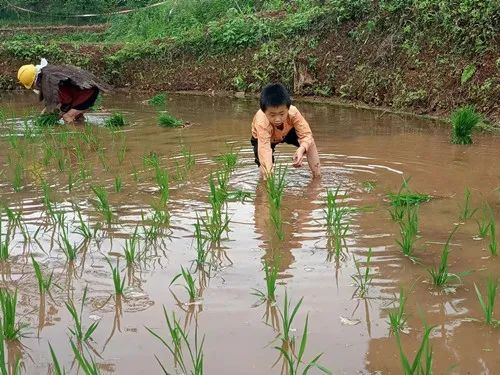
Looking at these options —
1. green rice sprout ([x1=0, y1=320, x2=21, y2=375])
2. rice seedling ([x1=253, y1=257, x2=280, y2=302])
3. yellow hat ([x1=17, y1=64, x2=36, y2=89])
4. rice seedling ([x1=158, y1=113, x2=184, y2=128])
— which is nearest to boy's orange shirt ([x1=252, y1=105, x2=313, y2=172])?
rice seedling ([x1=253, y1=257, x2=280, y2=302])

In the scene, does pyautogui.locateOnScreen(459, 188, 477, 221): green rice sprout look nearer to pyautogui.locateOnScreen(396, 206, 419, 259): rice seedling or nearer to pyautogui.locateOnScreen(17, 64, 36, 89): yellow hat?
pyautogui.locateOnScreen(396, 206, 419, 259): rice seedling

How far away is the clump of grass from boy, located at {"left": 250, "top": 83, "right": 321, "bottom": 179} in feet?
10.2

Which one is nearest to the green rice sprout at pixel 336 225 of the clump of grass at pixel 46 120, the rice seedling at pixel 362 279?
the rice seedling at pixel 362 279

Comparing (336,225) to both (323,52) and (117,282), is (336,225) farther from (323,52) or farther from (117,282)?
(323,52)

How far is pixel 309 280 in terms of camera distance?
9.79 feet

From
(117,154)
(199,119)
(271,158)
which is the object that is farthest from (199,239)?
(199,119)

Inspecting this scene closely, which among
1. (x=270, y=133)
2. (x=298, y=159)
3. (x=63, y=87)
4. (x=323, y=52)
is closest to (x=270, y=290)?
(x=298, y=159)

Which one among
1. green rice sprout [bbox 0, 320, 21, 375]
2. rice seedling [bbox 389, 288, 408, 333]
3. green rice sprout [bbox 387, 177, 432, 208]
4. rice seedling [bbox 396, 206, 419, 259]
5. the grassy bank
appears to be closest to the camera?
green rice sprout [bbox 0, 320, 21, 375]

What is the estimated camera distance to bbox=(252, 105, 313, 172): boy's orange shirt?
4816 millimetres

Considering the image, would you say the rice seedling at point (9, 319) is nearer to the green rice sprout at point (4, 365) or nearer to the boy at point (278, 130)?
the green rice sprout at point (4, 365)

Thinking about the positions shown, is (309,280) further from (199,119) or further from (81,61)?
(81,61)

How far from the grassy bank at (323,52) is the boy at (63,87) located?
115 inches

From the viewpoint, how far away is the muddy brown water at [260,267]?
2363mm

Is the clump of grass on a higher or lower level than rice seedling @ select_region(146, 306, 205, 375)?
higher
